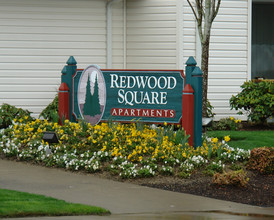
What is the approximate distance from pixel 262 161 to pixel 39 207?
4.20 meters

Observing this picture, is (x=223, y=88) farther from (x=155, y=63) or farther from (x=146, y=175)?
(x=146, y=175)

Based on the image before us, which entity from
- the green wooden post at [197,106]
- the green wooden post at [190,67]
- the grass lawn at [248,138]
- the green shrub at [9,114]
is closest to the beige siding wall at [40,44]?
the green shrub at [9,114]

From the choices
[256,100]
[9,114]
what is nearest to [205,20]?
[256,100]

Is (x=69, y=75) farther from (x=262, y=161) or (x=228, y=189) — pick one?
(x=228, y=189)

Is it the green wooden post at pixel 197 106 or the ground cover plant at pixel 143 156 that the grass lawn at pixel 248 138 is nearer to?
the ground cover plant at pixel 143 156

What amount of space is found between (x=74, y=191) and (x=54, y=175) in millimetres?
1320

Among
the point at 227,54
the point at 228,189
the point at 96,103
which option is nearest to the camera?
the point at 228,189

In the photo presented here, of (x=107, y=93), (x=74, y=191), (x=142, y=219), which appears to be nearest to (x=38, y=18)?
(x=107, y=93)

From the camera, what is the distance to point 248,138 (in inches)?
530

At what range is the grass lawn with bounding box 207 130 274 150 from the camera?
41.2ft

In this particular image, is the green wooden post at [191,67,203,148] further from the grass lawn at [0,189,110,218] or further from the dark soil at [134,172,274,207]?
the grass lawn at [0,189,110,218]

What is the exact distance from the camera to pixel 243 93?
15.5 metres

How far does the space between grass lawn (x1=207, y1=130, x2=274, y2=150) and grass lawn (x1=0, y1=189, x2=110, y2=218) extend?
560cm

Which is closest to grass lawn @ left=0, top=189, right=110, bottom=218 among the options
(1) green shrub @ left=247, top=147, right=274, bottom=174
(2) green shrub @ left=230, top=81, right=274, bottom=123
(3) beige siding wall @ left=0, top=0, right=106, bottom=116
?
(1) green shrub @ left=247, top=147, right=274, bottom=174
